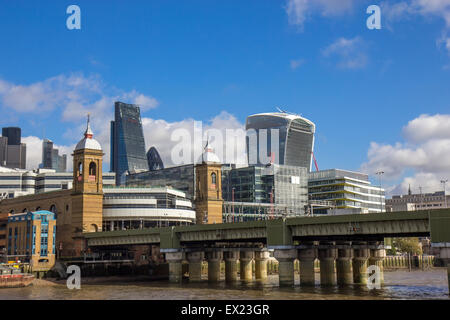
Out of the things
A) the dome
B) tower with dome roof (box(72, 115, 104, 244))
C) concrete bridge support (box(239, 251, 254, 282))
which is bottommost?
concrete bridge support (box(239, 251, 254, 282))

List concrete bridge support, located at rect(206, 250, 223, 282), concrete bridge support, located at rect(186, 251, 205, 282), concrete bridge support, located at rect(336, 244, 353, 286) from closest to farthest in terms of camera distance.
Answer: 1. concrete bridge support, located at rect(336, 244, 353, 286)
2. concrete bridge support, located at rect(186, 251, 205, 282)
3. concrete bridge support, located at rect(206, 250, 223, 282)

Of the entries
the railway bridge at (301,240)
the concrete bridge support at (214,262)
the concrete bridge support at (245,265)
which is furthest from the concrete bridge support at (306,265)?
the concrete bridge support at (245,265)

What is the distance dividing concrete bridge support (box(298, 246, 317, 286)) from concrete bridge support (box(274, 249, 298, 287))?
2995 millimetres

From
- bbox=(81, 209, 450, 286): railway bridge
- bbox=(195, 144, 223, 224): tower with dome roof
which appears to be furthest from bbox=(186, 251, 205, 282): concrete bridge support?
bbox=(195, 144, 223, 224): tower with dome roof

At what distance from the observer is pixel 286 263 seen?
94125mm

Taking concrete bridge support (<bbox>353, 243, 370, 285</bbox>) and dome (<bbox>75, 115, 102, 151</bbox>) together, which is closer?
concrete bridge support (<bbox>353, 243, 370, 285</bbox>)

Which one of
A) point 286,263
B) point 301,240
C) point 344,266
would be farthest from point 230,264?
point 286,263

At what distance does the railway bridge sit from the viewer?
81750 mm

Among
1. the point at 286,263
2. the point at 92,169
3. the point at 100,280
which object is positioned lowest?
the point at 100,280

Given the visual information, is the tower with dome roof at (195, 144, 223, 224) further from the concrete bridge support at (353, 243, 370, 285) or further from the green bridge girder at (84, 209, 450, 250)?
the concrete bridge support at (353, 243, 370, 285)

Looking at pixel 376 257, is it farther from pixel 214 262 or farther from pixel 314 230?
pixel 214 262

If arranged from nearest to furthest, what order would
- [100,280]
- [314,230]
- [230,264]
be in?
[314,230] < [230,264] < [100,280]

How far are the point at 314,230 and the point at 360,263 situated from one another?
2103cm

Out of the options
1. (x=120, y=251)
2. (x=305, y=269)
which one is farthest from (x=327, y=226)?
(x=120, y=251)
